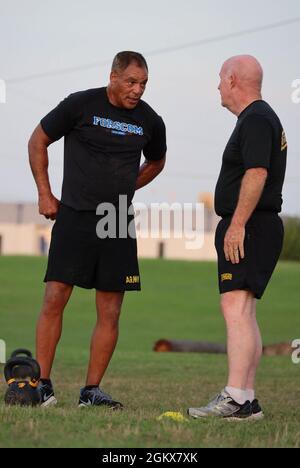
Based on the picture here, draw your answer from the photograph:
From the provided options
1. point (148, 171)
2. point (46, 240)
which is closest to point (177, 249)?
point (46, 240)

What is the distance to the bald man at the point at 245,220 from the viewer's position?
6.78m

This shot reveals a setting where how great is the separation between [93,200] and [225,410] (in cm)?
178

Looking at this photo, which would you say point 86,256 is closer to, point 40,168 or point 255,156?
point 40,168

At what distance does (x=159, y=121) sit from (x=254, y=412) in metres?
2.32

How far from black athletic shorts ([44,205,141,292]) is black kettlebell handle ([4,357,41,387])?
2.11ft

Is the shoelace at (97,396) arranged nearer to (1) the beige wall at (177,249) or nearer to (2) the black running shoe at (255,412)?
(2) the black running shoe at (255,412)

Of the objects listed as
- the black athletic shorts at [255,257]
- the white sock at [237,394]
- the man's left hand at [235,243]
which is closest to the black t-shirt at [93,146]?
the black athletic shorts at [255,257]

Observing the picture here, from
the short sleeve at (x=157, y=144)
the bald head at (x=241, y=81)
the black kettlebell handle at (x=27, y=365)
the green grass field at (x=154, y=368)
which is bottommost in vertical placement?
the green grass field at (x=154, y=368)

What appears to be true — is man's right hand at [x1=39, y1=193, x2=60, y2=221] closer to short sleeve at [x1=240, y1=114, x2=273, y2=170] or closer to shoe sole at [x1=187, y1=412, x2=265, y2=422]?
short sleeve at [x1=240, y1=114, x2=273, y2=170]

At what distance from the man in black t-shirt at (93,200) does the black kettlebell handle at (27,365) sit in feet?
0.92

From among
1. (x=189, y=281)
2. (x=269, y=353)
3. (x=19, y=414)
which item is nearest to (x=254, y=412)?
(x=19, y=414)

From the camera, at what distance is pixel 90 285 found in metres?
7.70

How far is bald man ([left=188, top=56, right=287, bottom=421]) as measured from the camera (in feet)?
22.2

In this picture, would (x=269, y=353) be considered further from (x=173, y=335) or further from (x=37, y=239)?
(x=37, y=239)
